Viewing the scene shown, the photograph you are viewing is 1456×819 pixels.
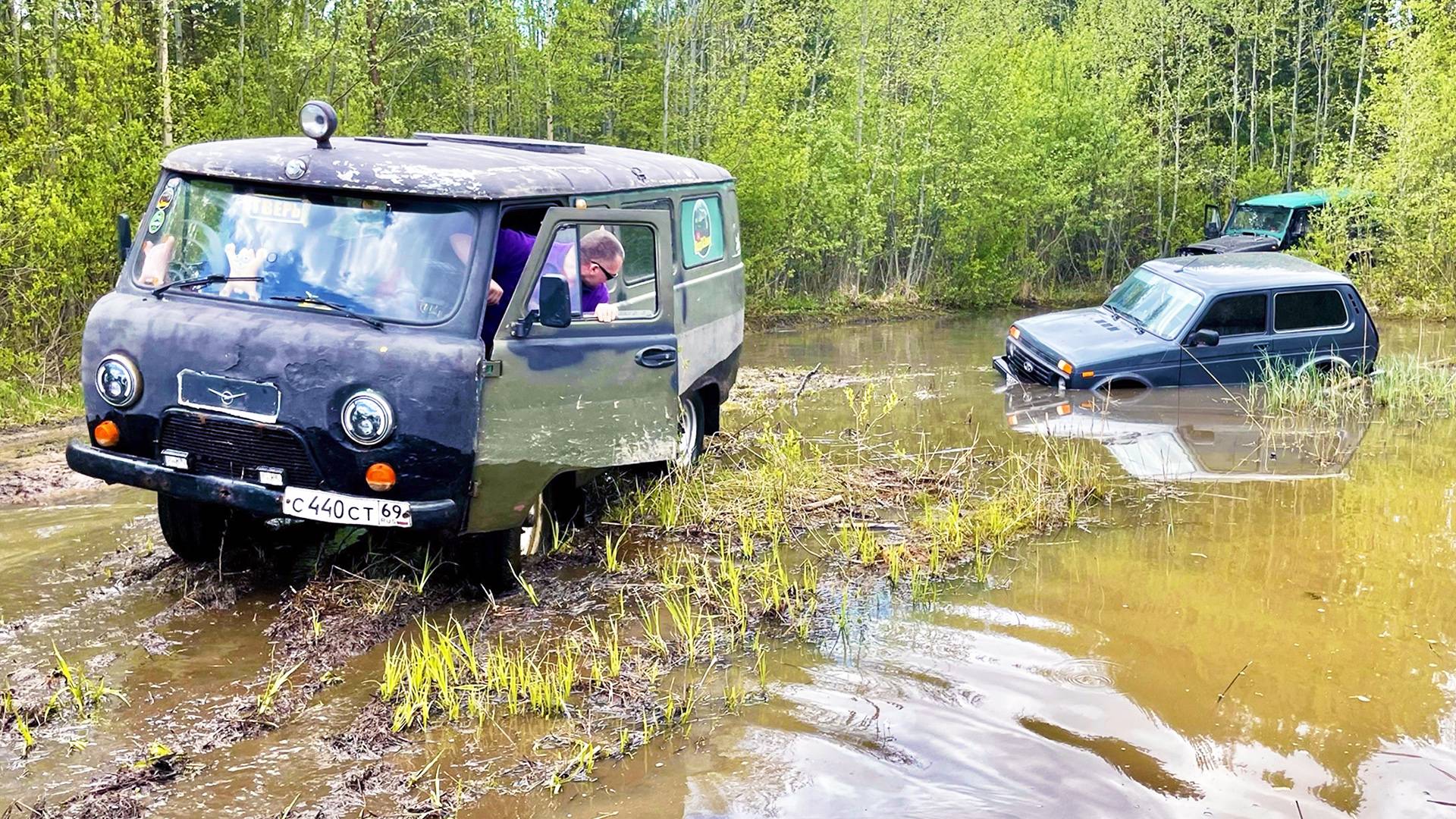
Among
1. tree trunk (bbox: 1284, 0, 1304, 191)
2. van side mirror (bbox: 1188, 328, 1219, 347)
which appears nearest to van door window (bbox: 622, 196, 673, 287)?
van side mirror (bbox: 1188, 328, 1219, 347)

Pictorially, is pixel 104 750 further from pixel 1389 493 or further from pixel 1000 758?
pixel 1389 493

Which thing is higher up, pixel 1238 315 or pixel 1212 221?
pixel 1212 221

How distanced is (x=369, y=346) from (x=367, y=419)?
331 millimetres

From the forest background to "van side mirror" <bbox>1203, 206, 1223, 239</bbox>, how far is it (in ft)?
1.46

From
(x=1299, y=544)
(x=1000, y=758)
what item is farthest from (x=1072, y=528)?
(x=1000, y=758)

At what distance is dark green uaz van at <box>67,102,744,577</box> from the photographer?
215 inches

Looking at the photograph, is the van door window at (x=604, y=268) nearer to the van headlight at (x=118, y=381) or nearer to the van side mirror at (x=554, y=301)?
the van side mirror at (x=554, y=301)

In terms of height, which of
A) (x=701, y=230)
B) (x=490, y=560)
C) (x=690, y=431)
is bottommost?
(x=490, y=560)

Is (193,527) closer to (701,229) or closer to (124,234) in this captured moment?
(124,234)

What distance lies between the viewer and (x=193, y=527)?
6332mm

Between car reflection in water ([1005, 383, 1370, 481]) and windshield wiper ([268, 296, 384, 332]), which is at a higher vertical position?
windshield wiper ([268, 296, 384, 332])

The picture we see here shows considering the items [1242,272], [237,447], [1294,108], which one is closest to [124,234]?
[237,447]

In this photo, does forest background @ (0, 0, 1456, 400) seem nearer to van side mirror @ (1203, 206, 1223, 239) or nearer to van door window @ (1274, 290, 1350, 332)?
van side mirror @ (1203, 206, 1223, 239)

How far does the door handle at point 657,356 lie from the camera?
6520 millimetres
